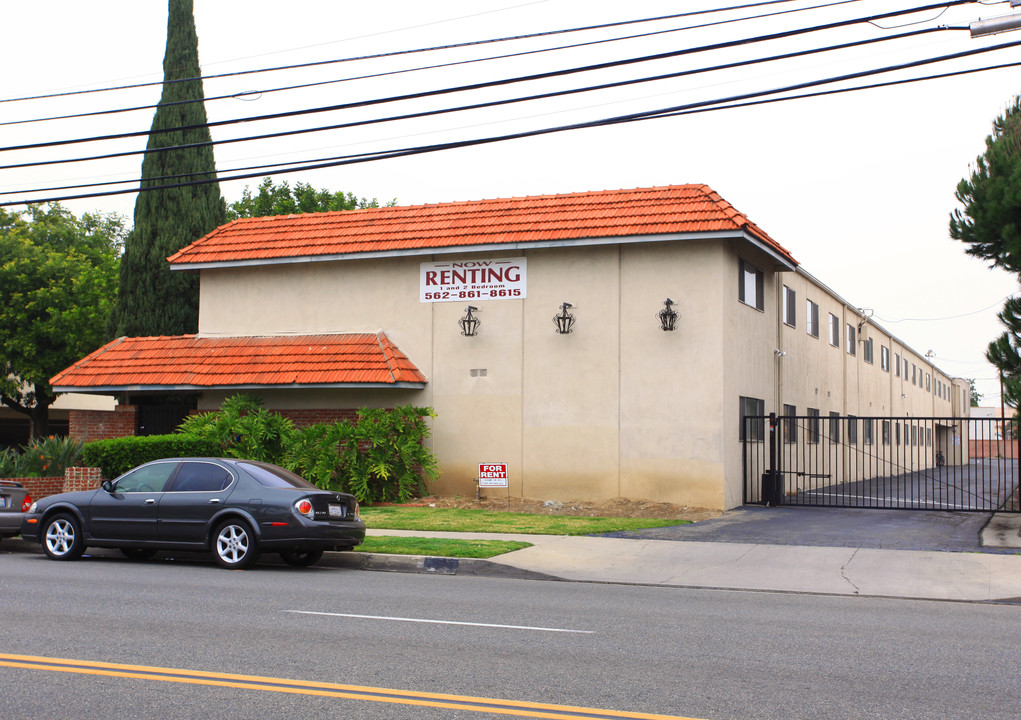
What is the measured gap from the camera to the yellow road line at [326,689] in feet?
18.5

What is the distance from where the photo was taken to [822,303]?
96.2 ft

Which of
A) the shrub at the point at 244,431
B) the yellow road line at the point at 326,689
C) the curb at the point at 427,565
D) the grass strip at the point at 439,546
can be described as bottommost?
the curb at the point at 427,565

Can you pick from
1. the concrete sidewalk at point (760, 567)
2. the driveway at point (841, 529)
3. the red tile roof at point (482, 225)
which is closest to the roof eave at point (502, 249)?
the red tile roof at point (482, 225)

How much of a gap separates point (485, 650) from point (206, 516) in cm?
658

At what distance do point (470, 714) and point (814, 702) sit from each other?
2149 millimetres

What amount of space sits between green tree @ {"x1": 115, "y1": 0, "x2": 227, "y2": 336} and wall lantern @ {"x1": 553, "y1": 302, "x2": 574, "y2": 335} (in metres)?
12.5

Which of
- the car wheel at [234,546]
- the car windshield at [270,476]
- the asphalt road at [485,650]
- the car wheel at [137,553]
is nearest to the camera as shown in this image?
the asphalt road at [485,650]

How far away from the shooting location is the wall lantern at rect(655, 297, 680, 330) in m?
19.9

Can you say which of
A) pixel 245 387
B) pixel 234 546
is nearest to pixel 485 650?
pixel 234 546

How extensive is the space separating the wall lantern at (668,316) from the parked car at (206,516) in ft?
29.1

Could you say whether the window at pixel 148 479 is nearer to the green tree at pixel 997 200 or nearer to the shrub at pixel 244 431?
the shrub at pixel 244 431

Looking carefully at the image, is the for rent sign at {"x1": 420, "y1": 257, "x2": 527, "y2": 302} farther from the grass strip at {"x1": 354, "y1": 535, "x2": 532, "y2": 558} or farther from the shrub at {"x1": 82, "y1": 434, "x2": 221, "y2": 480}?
the grass strip at {"x1": 354, "y1": 535, "x2": 532, "y2": 558}

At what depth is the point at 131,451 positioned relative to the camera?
65.2ft

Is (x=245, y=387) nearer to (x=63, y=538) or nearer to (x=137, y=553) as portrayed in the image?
(x=137, y=553)
